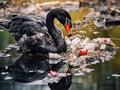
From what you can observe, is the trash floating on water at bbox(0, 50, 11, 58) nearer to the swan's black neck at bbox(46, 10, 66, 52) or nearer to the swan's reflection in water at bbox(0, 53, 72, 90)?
the swan's reflection in water at bbox(0, 53, 72, 90)

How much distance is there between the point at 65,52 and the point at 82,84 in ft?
9.99

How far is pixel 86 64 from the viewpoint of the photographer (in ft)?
45.5

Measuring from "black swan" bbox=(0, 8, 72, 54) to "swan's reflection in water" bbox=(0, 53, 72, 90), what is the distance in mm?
294

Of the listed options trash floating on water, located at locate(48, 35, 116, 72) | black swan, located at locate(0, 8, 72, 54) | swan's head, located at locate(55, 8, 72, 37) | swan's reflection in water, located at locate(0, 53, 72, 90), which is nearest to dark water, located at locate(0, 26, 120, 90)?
swan's reflection in water, located at locate(0, 53, 72, 90)

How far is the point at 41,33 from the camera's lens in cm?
1540

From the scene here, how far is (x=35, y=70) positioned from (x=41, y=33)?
6.59 ft

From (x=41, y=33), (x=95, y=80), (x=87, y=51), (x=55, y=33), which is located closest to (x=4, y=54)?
(x=41, y=33)

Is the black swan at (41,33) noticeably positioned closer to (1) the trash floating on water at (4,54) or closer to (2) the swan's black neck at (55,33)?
(2) the swan's black neck at (55,33)

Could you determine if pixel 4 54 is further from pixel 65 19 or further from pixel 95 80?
pixel 95 80

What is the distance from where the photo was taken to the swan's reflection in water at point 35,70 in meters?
12.4

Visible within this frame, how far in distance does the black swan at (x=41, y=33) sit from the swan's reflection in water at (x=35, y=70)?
0.29m

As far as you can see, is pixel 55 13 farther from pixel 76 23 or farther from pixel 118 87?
pixel 76 23

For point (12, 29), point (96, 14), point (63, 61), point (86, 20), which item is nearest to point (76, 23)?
point (86, 20)

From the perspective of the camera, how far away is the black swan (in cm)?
1509
